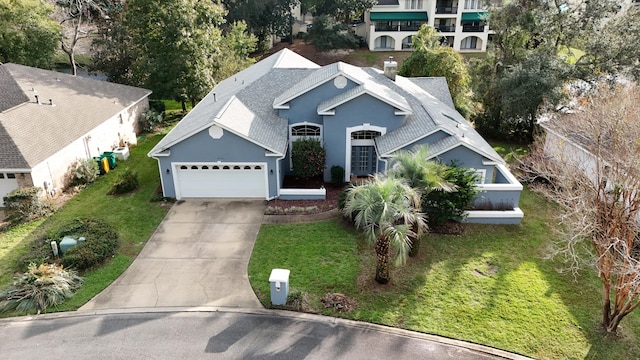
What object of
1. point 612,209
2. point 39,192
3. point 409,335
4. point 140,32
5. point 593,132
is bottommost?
point 409,335

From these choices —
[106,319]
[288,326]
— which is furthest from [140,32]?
[288,326]

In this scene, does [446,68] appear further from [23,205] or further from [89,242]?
[23,205]

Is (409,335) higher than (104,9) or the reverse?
the reverse

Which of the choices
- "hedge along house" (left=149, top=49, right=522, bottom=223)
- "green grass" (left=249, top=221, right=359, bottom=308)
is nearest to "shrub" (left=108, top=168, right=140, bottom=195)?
"hedge along house" (left=149, top=49, right=522, bottom=223)

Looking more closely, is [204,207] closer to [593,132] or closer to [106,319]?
[106,319]

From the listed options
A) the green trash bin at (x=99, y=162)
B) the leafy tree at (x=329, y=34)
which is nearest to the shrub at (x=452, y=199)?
the green trash bin at (x=99, y=162)

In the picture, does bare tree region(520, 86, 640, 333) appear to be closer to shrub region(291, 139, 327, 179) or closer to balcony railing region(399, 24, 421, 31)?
shrub region(291, 139, 327, 179)
